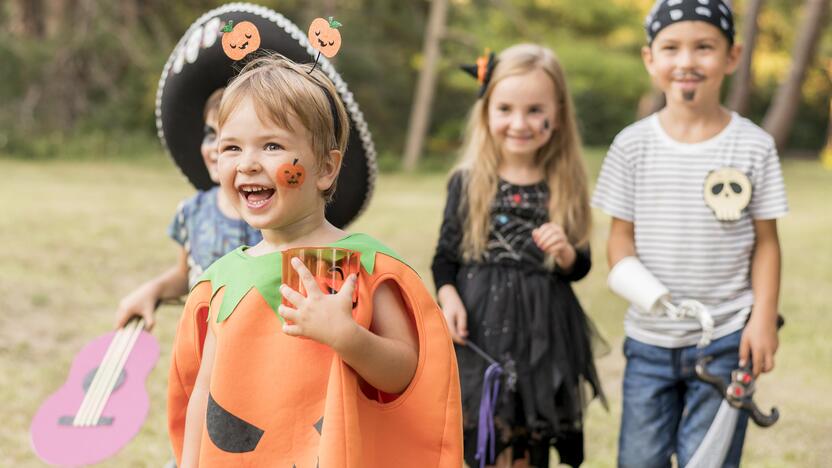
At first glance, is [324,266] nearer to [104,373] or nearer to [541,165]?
[104,373]

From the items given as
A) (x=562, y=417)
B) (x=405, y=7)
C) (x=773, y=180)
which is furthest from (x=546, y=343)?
(x=405, y=7)

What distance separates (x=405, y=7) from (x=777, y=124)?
10325 mm

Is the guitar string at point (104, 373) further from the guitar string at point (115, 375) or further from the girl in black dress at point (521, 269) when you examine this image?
the girl in black dress at point (521, 269)

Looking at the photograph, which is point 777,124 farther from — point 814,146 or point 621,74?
point 814,146

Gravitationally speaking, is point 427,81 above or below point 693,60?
above

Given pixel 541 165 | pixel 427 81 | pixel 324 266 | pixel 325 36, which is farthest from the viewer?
pixel 427 81

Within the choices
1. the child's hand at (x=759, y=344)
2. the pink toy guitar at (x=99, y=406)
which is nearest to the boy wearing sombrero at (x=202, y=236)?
the pink toy guitar at (x=99, y=406)

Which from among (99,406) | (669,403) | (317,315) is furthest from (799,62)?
(317,315)

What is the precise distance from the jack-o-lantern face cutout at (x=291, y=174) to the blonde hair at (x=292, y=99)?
7 centimetres

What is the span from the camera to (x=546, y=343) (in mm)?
3111

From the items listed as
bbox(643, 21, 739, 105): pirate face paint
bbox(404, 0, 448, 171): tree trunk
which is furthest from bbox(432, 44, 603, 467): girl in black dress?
bbox(404, 0, 448, 171): tree trunk

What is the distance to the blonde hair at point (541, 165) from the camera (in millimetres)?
3174

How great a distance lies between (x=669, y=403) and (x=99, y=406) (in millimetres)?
1744

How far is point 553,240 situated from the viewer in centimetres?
295
